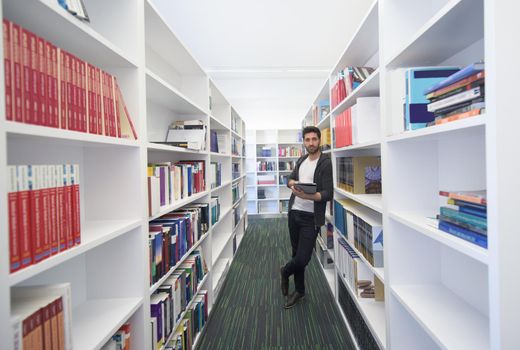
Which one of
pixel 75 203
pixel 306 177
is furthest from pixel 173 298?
pixel 306 177

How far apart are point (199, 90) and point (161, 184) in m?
1.23

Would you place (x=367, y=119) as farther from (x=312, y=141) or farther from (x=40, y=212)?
(x=40, y=212)

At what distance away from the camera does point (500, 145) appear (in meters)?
0.62

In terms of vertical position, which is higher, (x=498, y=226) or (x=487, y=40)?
(x=487, y=40)

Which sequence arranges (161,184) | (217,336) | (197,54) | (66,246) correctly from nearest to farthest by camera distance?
1. (66,246)
2. (161,184)
3. (217,336)
4. (197,54)

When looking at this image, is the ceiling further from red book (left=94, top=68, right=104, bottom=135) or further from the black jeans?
the black jeans

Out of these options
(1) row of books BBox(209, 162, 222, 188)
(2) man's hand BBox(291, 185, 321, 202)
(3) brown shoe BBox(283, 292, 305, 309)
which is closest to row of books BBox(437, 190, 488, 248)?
(2) man's hand BBox(291, 185, 321, 202)

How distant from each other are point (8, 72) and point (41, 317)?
2.18 feet

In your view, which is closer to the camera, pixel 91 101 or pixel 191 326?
pixel 91 101

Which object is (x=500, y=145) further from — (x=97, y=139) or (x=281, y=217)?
(x=281, y=217)

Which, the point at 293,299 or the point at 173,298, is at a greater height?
the point at 173,298

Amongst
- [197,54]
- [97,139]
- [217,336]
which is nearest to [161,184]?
[97,139]

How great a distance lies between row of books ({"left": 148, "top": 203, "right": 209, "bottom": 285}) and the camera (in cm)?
130

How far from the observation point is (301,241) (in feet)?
7.22
